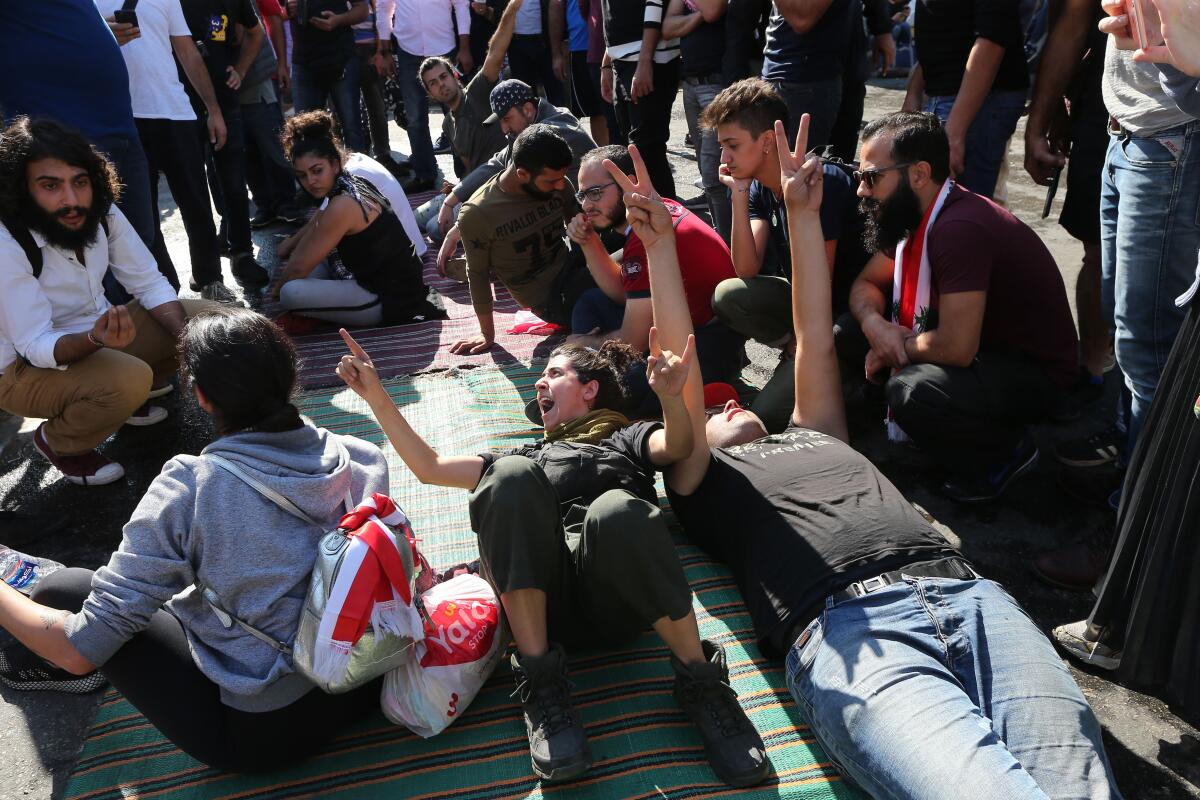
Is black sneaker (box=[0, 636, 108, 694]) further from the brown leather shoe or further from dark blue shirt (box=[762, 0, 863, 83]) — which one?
dark blue shirt (box=[762, 0, 863, 83])

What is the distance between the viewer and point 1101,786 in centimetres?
170

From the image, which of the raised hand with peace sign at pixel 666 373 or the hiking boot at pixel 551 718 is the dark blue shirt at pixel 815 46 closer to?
the raised hand with peace sign at pixel 666 373

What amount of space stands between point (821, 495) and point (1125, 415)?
1.58 meters

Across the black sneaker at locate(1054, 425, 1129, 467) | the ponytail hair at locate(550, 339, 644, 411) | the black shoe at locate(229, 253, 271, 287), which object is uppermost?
the ponytail hair at locate(550, 339, 644, 411)

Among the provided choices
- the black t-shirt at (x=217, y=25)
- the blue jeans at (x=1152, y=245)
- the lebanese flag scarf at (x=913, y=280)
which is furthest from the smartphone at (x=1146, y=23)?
the black t-shirt at (x=217, y=25)

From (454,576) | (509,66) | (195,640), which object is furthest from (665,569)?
(509,66)

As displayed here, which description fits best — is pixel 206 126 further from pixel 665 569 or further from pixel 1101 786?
pixel 1101 786

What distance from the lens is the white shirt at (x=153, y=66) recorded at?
4809 millimetres

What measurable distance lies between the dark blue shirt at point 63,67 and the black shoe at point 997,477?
13.0 ft

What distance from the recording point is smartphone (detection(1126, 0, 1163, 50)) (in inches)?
83.7

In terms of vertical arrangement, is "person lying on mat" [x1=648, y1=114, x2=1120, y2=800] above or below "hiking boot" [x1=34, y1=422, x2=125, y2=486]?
above

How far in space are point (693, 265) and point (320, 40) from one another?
16.4ft

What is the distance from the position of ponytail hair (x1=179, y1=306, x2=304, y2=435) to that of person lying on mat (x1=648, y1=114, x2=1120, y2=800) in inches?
40.8

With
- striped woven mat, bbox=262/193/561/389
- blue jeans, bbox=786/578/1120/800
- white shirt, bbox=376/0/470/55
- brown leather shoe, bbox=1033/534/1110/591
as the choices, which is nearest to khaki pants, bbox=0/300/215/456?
striped woven mat, bbox=262/193/561/389
